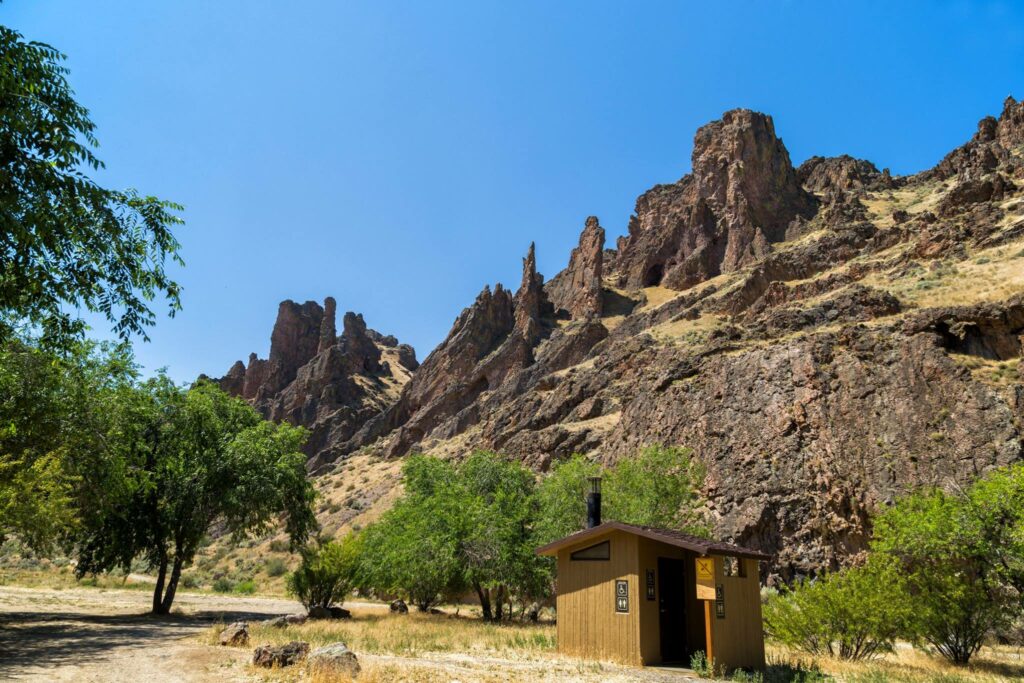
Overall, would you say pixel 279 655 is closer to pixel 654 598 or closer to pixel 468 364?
pixel 654 598

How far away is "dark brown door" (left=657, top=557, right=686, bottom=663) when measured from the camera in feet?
57.1

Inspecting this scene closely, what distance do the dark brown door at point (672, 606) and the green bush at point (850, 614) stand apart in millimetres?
4446

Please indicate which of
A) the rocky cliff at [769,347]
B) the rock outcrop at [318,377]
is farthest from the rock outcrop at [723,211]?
the rock outcrop at [318,377]

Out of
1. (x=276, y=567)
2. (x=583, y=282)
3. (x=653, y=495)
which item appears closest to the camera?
(x=653, y=495)

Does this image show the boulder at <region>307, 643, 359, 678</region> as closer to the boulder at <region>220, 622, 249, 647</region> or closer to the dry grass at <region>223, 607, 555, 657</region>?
the dry grass at <region>223, 607, 555, 657</region>

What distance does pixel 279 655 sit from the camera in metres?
13.9

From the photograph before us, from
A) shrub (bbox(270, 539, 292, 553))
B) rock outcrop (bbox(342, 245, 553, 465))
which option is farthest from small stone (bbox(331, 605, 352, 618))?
rock outcrop (bbox(342, 245, 553, 465))

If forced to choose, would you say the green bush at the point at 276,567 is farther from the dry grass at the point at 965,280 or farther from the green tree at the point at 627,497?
the dry grass at the point at 965,280

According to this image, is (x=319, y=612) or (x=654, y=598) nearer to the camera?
(x=654, y=598)

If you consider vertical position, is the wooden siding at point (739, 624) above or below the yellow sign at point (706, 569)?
below

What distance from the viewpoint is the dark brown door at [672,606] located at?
1741 centimetres

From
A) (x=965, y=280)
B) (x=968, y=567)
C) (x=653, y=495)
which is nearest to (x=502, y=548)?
(x=653, y=495)

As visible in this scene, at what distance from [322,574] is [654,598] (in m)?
18.9

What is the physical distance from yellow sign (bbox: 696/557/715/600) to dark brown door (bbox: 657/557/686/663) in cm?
160
